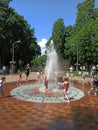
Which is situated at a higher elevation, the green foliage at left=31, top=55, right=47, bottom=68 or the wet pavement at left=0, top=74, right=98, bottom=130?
the green foliage at left=31, top=55, right=47, bottom=68

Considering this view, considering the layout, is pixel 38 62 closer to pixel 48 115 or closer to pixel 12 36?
pixel 12 36

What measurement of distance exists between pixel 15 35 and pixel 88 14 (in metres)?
22.4

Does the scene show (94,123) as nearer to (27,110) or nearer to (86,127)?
(86,127)

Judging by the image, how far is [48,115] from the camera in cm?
1446

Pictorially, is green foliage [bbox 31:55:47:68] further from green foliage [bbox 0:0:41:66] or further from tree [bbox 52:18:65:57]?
green foliage [bbox 0:0:41:66]

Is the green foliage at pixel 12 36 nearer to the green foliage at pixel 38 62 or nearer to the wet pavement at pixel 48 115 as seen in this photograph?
the wet pavement at pixel 48 115

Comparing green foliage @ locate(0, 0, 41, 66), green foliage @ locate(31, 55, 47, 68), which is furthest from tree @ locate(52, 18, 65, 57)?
green foliage @ locate(31, 55, 47, 68)

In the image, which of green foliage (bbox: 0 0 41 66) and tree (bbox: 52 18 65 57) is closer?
green foliage (bbox: 0 0 41 66)

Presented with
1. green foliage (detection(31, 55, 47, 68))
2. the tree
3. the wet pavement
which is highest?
the tree

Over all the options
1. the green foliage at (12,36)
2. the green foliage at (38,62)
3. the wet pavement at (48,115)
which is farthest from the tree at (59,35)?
the wet pavement at (48,115)

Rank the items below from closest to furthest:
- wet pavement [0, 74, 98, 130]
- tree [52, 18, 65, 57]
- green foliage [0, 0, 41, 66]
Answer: wet pavement [0, 74, 98, 130] < green foliage [0, 0, 41, 66] < tree [52, 18, 65, 57]

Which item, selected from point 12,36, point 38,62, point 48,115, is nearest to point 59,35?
point 12,36

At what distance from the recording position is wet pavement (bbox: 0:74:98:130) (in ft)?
40.5

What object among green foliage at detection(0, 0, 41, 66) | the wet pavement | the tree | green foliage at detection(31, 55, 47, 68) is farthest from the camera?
green foliage at detection(31, 55, 47, 68)
